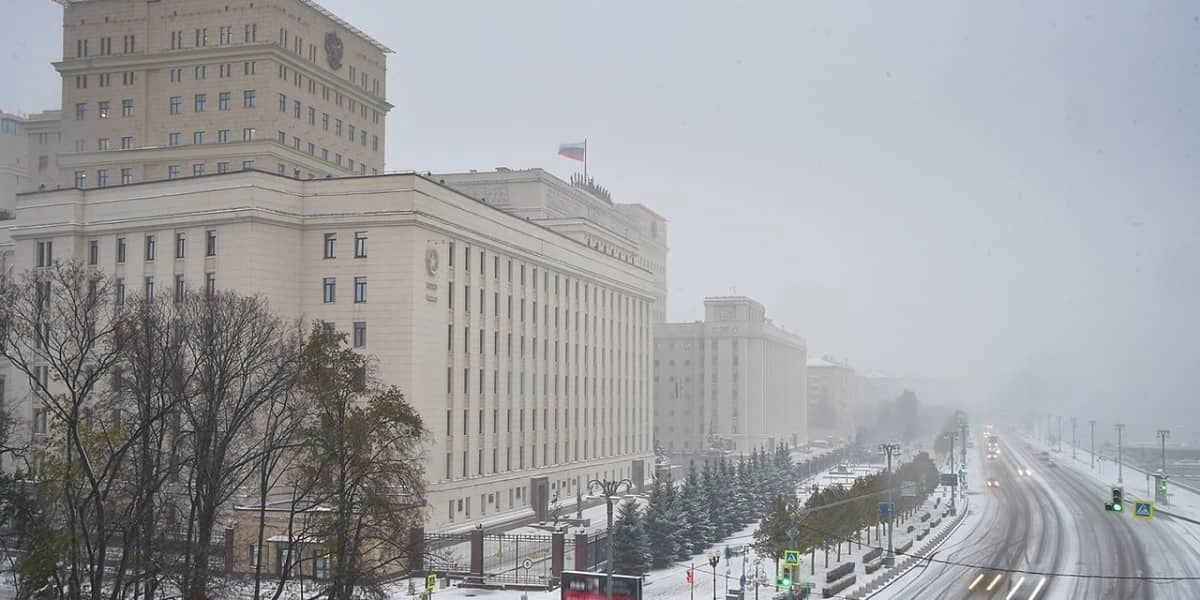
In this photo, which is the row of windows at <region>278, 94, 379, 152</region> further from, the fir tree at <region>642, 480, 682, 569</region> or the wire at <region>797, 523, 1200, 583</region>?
the wire at <region>797, 523, 1200, 583</region>

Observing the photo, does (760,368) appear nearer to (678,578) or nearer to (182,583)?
(678,578)

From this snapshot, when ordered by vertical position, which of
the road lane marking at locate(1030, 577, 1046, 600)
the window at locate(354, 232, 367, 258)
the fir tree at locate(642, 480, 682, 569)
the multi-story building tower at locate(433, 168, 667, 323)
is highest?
the multi-story building tower at locate(433, 168, 667, 323)

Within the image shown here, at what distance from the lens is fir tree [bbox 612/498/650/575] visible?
55000mm

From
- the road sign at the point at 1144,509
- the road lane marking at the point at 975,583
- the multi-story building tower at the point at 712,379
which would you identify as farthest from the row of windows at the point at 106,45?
the multi-story building tower at the point at 712,379

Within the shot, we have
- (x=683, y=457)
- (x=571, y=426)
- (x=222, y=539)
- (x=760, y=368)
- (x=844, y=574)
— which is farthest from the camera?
(x=760, y=368)

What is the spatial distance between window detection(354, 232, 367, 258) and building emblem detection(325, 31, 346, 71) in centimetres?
2382

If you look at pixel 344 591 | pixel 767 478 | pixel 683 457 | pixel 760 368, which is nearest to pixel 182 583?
pixel 344 591

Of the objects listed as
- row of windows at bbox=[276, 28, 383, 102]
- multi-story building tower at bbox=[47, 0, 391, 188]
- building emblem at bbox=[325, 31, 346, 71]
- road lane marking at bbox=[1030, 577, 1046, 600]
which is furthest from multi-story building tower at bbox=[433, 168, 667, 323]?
road lane marking at bbox=[1030, 577, 1046, 600]

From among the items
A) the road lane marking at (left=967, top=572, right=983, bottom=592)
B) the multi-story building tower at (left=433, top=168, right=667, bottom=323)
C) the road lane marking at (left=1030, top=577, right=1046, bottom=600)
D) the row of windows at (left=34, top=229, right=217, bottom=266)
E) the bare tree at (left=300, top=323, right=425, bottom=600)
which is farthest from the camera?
the multi-story building tower at (left=433, top=168, right=667, bottom=323)

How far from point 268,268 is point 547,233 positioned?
2446cm

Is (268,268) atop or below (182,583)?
atop

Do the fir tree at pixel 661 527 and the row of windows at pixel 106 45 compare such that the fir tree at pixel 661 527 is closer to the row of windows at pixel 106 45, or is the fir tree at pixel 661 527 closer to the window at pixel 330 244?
the window at pixel 330 244

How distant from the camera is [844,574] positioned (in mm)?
59250

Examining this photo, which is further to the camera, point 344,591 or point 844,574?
point 844,574
